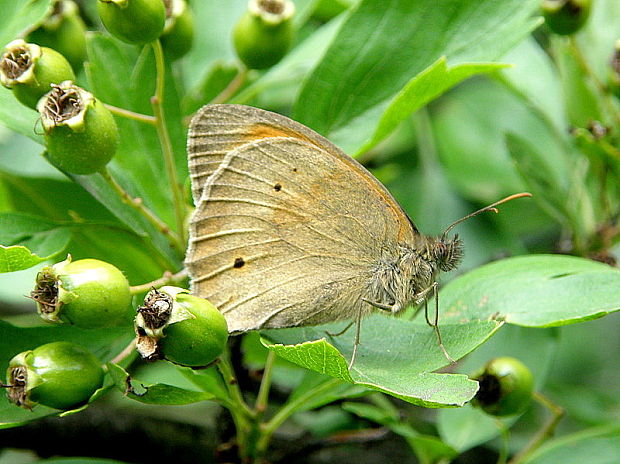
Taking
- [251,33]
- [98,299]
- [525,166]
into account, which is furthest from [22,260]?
[525,166]

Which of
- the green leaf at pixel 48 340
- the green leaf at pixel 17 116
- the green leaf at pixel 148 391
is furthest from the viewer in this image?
the green leaf at pixel 17 116

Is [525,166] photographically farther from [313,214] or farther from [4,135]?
[4,135]

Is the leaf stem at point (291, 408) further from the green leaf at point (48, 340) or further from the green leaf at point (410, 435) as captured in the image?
the green leaf at point (48, 340)

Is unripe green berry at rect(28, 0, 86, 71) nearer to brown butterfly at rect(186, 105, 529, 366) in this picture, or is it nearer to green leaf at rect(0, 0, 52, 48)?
green leaf at rect(0, 0, 52, 48)

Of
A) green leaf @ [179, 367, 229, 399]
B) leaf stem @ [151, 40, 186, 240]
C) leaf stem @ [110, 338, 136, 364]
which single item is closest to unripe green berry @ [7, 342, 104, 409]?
leaf stem @ [110, 338, 136, 364]

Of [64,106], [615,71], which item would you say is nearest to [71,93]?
[64,106]

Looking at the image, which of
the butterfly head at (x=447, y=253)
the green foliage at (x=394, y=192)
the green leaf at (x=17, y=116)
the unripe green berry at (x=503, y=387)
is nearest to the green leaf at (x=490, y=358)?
the green foliage at (x=394, y=192)

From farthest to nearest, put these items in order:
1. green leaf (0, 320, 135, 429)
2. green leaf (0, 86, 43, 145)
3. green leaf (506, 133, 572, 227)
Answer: green leaf (506, 133, 572, 227) → green leaf (0, 86, 43, 145) → green leaf (0, 320, 135, 429)
